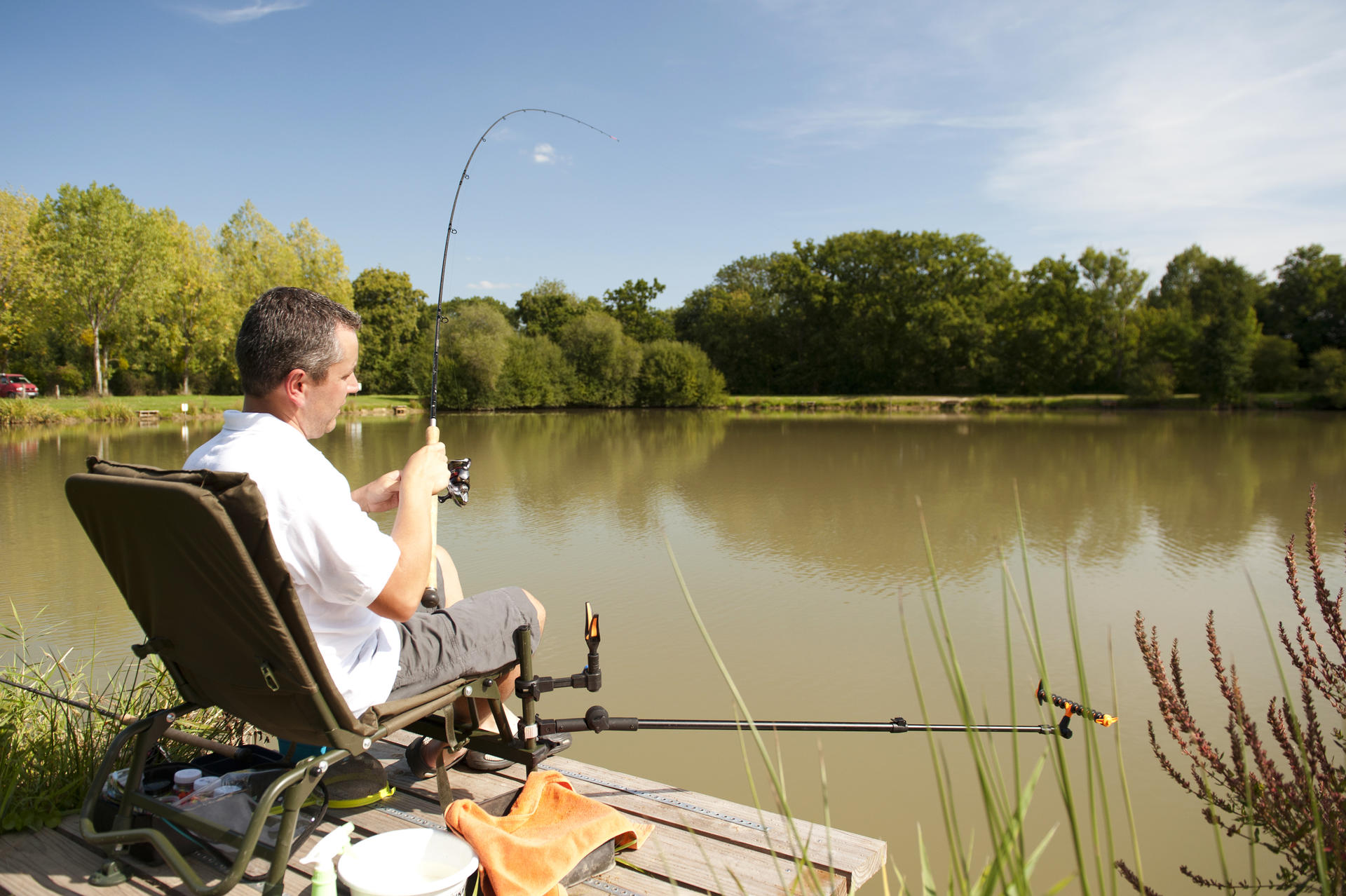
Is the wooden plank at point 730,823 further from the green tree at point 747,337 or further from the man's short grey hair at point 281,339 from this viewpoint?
the green tree at point 747,337

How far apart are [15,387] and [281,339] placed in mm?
30797

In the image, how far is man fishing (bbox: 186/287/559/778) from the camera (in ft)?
5.28

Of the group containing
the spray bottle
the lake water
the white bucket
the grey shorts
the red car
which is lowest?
the lake water

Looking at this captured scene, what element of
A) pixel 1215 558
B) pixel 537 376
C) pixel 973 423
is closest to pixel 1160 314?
pixel 973 423

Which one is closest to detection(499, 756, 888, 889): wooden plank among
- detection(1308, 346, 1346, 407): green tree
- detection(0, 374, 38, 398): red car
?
detection(0, 374, 38, 398): red car

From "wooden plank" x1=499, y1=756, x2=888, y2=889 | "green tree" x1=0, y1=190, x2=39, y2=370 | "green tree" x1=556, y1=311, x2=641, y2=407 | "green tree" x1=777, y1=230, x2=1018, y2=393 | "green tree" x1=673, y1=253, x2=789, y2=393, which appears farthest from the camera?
"green tree" x1=673, y1=253, x2=789, y2=393

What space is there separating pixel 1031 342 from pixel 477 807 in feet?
134

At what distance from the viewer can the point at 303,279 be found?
1291 inches

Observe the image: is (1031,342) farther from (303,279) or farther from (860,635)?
(860,635)

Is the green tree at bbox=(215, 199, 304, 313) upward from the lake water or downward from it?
upward

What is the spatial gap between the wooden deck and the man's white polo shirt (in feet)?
1.81

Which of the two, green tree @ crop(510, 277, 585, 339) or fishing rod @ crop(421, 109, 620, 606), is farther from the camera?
green tree @ crop(510, 277, 585, 339)

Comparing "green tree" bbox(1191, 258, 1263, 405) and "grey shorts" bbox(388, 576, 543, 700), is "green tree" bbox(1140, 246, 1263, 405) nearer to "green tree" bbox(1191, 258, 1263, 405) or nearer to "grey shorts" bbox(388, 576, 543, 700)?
"green tree" bbox(1191, 258, 1263, 405)

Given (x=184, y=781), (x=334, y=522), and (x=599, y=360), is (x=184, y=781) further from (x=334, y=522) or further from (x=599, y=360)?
(x=599, y=360)
